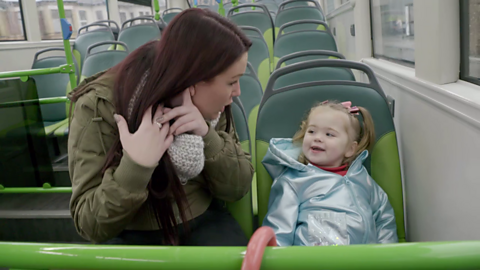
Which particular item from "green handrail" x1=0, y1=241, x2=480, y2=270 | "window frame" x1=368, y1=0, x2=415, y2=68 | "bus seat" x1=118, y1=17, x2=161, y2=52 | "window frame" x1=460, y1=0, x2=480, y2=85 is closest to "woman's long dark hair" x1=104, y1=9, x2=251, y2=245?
"green handrail" x1=0, y1=241, x2=480, y2=270

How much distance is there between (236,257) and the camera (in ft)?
1.52

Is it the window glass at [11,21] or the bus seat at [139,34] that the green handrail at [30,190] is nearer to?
the bus seat at [139,34]

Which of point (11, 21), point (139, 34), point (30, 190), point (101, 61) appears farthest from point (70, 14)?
point (30, 190)

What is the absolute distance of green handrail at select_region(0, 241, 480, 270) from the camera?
0.44 metres

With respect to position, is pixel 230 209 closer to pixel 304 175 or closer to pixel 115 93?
pixel 304 175

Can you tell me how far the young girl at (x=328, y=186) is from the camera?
1.25 metres

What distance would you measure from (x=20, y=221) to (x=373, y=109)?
2065 millimetres

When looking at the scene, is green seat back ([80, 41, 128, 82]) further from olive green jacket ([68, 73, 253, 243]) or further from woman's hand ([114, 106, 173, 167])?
woman's hand ([114, 106, 173, 167])

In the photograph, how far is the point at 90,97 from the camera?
41.1 inches

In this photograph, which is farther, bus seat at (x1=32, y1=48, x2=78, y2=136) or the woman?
bus seat at (x1=32, y1=48, x2=78, y2=136)

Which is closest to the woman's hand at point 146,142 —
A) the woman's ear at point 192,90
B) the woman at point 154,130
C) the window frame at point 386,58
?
the woman at point 154,130

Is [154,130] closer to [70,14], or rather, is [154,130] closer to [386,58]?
[386,58]

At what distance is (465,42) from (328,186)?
666mm

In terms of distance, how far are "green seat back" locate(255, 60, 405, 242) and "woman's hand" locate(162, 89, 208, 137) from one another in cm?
47
